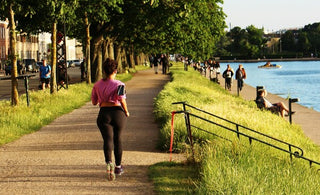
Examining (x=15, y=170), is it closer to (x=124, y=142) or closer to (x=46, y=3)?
(x=124, y=142)

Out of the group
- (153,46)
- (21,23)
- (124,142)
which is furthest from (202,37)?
(124,142)

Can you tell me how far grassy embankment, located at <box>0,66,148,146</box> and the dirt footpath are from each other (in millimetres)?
333

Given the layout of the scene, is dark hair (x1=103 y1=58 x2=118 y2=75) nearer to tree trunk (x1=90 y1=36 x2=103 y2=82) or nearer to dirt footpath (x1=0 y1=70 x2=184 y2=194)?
dirt footpath (x1=0 y1=70 x2=184 y2=194)

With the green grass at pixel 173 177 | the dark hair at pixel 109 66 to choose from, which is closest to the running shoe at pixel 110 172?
the green grass at pixel 173 177

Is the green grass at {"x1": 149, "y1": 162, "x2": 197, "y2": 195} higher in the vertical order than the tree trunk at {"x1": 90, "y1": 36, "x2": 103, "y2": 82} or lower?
lower

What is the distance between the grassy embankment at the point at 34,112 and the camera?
14.7m

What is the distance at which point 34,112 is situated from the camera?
18.0m

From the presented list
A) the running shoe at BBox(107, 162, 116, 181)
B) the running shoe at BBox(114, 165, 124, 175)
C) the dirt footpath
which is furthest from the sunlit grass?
the running shoe at BBox(107, 162, 116, 181)

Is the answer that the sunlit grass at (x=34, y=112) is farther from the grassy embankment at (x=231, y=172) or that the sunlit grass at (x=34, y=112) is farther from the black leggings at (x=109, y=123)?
the black leggings at (x=109, y=123)

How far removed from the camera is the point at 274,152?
12555mm

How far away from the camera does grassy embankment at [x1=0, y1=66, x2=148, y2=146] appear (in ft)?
48.1

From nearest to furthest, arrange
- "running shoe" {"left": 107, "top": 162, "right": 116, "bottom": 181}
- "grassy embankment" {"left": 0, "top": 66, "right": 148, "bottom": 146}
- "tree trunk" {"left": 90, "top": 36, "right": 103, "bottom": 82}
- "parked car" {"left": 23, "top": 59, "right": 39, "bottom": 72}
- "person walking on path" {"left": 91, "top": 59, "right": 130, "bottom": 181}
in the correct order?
"running shoe" {"left": 107, "top": 162, "right": 116, "bottom": 181} → "person walking on path" {"left": 91, "top": 59, "right": 130, "bottom": 181} → "grassy embankment" {"left": 0, "top": 66, "right": 148, "bottom": 146} → "tree trunk" {"left": 90, "top": 36, "right": 103, "bottom": 82} → "parked car" {"left": 23, "top": 59, "right": 39, "bottom": 72}

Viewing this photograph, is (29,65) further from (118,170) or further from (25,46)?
(118,170)

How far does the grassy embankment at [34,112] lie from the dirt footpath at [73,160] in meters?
0.33
